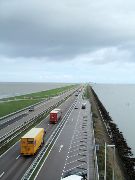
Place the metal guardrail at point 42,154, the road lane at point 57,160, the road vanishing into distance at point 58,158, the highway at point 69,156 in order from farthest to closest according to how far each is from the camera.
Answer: the highway at point 69,156 → the road vanishing into distance at point 58,158 → the metal guardrail at point 42,154 → the road lane at point 57,160

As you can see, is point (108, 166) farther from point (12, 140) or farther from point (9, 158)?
point (12, 140)

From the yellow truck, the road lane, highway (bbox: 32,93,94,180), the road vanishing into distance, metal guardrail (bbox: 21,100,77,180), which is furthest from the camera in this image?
the yellow truck

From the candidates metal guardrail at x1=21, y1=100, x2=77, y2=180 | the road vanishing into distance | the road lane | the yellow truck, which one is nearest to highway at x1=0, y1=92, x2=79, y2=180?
the road vanishing into distance

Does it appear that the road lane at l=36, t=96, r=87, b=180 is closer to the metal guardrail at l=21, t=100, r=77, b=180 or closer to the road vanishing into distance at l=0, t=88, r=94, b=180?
the road vanishing into distance at l=0, t=88, r=94, b=180

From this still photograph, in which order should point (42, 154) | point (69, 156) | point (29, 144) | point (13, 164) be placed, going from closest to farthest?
point (13, 164)
point (29, 144)
point (69, 156)
point (42, 154)

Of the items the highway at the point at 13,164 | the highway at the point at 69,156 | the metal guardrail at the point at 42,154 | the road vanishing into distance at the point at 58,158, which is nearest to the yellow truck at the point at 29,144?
the road vanishing into distance at the point at 58,158

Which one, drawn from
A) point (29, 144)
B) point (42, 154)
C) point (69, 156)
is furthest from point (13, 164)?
point (69, 156)

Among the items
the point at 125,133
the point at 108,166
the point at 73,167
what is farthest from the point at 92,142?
the point at 125,133

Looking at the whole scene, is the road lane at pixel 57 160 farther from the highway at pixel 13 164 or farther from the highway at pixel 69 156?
the highway at pixel 13 164

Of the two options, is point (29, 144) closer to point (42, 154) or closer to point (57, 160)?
point (42, 154)

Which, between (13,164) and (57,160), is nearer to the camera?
(13,164)

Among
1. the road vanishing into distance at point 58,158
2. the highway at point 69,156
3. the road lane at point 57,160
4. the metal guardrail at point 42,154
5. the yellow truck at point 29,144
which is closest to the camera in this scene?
the road lane at point 57,160

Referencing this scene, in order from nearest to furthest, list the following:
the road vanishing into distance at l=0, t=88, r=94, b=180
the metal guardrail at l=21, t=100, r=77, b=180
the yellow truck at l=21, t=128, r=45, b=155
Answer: the metal guardrail at l=21, t=100, r=77, b=180
the road vanishing into distance at l=0, t=88, r=94, b=180
the yellow truck at l=21, t=128, r=45, b=155
